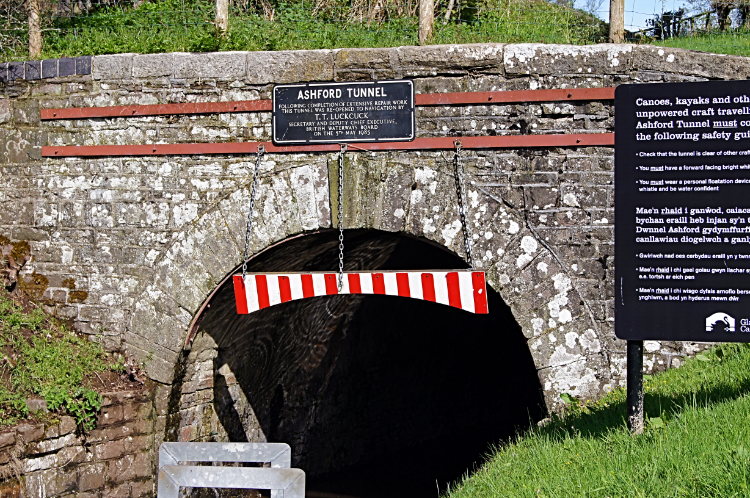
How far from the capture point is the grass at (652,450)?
316 centimetres

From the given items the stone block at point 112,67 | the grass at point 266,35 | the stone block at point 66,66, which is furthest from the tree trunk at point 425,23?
the stone block at point 66,66

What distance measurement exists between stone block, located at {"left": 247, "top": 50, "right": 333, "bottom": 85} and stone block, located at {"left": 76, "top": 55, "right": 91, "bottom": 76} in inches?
57.4

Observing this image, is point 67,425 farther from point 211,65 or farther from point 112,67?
point 211,65

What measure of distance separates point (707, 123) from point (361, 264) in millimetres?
4919

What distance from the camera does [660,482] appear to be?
3186 mm

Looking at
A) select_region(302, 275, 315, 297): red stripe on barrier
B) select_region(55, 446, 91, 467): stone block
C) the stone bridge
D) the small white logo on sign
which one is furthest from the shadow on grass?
select_region(55, 446, 91, 467): stone block

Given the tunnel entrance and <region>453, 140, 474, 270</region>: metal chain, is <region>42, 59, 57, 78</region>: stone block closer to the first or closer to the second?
the tunnel entrance

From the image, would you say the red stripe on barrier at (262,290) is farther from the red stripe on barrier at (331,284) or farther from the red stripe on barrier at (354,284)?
the red stripe on barrier at (354,284)

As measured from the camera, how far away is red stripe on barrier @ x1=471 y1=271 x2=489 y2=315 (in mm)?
5277

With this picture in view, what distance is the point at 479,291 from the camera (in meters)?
5.30

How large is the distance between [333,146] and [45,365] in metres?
2.93

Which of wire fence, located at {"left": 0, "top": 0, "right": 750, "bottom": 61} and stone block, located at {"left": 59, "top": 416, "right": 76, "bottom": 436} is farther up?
wire fence, located at {"left": 0, "top": 0, "right": 750, "bottom": 61}

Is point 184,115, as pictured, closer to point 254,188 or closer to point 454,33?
point 254,188

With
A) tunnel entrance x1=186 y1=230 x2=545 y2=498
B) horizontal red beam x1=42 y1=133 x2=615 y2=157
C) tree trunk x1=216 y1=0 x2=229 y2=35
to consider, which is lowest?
tunnel entrance x1=186 y1=230 x2=545 y2=498
